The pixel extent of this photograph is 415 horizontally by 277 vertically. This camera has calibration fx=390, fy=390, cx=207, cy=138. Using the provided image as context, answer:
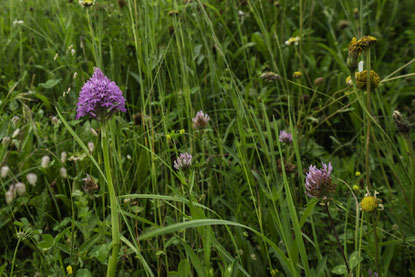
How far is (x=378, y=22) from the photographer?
8.92ft

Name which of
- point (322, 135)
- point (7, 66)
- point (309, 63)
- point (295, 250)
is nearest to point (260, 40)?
point (309, 63)

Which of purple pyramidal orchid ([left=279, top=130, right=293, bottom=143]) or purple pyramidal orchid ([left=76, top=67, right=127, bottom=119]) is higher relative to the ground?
purple pyramidal orchid ([left=76, top=67, right=127, bottom=119])

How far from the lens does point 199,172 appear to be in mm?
1397

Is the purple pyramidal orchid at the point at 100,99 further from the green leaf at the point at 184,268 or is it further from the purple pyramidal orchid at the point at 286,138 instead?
the purple pyramidal orchid at the point at 286,138

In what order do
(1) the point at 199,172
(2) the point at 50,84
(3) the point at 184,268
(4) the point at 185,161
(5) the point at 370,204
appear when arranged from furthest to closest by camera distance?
(2) the point at 50,84
(1) the point at 199,172
(4) the point at 185,161
(3) the point at 184,268
(5) the point at 370,204

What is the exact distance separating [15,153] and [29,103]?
505 mm

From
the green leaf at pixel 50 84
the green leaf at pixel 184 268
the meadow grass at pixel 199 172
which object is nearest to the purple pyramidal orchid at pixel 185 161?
the meadow grass at pixel 199 172

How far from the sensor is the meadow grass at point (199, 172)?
99cm

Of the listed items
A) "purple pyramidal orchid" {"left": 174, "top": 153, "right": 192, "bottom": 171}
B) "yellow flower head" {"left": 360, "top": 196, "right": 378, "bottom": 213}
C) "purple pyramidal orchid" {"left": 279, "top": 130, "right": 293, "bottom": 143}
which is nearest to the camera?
"yellow flower head" {"left": 360, "top": 196, "right": 378, "bottom": 213}

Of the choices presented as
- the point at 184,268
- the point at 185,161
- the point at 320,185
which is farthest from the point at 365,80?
the point at 184,268

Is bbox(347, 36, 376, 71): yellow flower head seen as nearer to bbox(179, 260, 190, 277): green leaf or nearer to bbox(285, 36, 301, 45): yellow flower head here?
bbox(179, 260, 190, 277): green leaf

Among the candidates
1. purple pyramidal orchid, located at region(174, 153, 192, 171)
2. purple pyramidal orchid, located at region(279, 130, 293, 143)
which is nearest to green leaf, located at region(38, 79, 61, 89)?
purple pyramidal orchid, located at region(174, 153, 192, 171)

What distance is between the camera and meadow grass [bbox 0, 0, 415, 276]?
99 centimetres

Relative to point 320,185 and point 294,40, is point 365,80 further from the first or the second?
point 294,40
